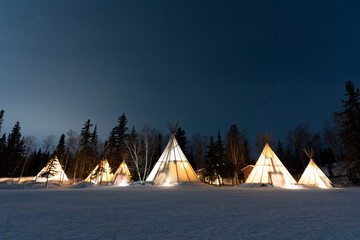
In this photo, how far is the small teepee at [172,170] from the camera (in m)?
16.5

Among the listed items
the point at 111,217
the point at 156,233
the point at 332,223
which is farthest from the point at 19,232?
the point at 332,223

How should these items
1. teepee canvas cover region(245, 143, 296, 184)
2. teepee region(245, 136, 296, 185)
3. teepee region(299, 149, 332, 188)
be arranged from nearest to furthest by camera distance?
teepee region(245, 136, 296, 185) → teepee canvas cover region(245, 143, 296, 184) → teepee region(299, 149, 332, 188)

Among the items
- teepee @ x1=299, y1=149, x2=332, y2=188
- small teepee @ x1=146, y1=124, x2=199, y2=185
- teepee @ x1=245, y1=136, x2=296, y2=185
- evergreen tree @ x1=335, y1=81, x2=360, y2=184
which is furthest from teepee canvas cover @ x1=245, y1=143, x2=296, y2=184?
evergreen tree @ x1=335, y1=81, x2=360, y2=184

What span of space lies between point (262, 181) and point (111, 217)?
51.8ft

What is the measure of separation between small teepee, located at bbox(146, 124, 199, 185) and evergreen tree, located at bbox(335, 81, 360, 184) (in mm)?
14794

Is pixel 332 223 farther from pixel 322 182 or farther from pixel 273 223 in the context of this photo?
pixel 322 182

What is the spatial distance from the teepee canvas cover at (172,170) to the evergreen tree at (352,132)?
48.5ft

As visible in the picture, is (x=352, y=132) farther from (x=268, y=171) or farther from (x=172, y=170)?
(x=172, y=170)

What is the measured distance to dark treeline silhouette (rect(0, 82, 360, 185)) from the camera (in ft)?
61.7

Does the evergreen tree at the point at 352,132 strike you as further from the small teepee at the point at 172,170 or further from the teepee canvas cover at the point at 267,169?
the small teepee at the point at 172,170

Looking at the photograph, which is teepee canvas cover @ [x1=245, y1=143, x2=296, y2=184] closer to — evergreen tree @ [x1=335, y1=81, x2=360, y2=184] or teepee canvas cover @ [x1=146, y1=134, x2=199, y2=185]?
teepee canvas cover @ [x1=146, y1=134, x2=199, y2=185]

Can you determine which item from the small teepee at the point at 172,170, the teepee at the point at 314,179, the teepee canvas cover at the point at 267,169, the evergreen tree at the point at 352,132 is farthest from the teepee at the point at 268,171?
the evergreen tree at the point at 352,132

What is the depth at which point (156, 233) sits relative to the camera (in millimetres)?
2865

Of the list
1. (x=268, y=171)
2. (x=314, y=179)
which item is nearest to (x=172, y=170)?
(x=268, y=171)
